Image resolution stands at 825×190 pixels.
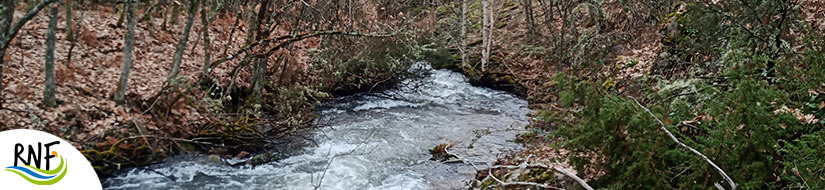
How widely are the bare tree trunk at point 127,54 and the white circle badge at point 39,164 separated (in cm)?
344

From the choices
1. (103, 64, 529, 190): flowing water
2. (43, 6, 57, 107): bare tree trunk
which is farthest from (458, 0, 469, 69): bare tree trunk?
(43, 6, 57, 107): bare tree trunk

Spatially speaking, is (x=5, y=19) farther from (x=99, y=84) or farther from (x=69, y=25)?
(x=69, y=25)

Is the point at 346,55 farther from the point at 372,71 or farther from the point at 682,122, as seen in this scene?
the point at 682,122

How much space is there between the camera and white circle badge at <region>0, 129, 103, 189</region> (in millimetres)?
4309

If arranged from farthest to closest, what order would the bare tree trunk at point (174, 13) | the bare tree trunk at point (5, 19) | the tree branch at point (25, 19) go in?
the bare tree trunk at point (174, 13)
the bare tree trunk at point (5, 19)
the tree branch at point (25, 19)

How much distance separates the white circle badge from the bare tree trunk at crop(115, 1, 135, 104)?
3436 mm

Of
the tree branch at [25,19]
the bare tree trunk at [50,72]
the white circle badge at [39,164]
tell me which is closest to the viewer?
the white circle badge at [39,164]

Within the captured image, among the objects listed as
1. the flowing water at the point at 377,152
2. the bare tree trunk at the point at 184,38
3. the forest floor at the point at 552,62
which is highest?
the bare tree trunk at the point at 184,38

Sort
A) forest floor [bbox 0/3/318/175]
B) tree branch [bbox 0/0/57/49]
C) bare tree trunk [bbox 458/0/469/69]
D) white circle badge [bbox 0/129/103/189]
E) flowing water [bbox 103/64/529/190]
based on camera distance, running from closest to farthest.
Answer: white circle badge [bbox 0/129/103/189], tree branch [bbox 0/0/57/49], flowing water [bbox 103/64/529/190], forest floor [bbox 0/3/318/175], bare tree trunk [bbox 458/0/469/69]

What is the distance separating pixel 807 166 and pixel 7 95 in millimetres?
9782

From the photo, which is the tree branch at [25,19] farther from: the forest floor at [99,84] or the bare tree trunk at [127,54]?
the bare tree trunk at [127,54]

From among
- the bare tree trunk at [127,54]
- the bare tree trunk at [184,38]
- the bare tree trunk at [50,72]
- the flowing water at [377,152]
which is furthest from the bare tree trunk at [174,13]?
the bare tree trunk at [50,72]

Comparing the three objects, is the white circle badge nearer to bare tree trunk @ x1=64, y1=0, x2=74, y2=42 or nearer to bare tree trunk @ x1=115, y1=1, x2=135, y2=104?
bare tree trunk @ x1=115, y1=1, x2=135, y2=104

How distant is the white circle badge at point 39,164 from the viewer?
14.1 ft
